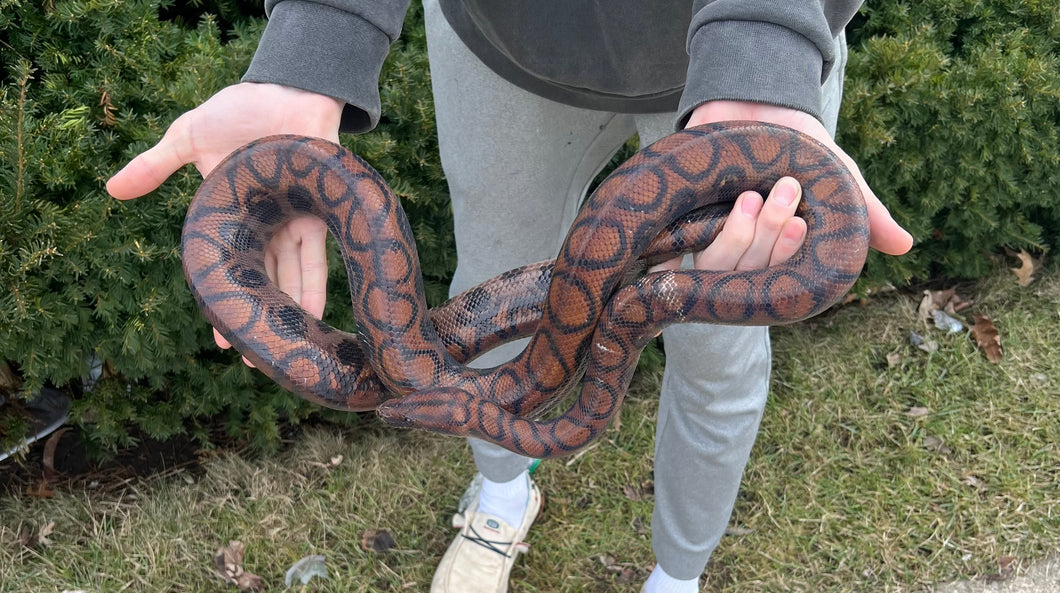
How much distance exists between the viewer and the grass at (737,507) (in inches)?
174

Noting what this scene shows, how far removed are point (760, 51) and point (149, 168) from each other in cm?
194

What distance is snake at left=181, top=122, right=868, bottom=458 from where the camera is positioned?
96.3 inches

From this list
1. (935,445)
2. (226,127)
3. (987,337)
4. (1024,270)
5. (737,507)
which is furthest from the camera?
(1024,270)

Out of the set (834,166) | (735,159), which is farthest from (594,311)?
(834,166)

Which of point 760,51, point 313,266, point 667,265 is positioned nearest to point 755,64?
point 760,51

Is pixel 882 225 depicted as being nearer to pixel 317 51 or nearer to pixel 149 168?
pixel 317 51

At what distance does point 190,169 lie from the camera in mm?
3861

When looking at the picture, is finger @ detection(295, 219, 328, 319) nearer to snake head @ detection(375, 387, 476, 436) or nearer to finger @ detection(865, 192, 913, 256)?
snake head @ detection(375, 387, 476, 436)

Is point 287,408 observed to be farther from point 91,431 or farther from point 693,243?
point 693,243

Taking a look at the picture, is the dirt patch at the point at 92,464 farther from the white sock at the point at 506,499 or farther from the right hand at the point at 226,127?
the right hand at the point at 226,127

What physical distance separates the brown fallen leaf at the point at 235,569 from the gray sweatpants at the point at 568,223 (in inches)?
75.4

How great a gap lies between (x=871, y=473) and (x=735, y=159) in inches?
123

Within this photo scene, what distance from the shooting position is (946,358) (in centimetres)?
547

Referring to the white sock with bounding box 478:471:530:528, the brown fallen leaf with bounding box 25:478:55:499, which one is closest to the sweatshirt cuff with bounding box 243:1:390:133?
the white sock with bounding box 478:471:530:528
